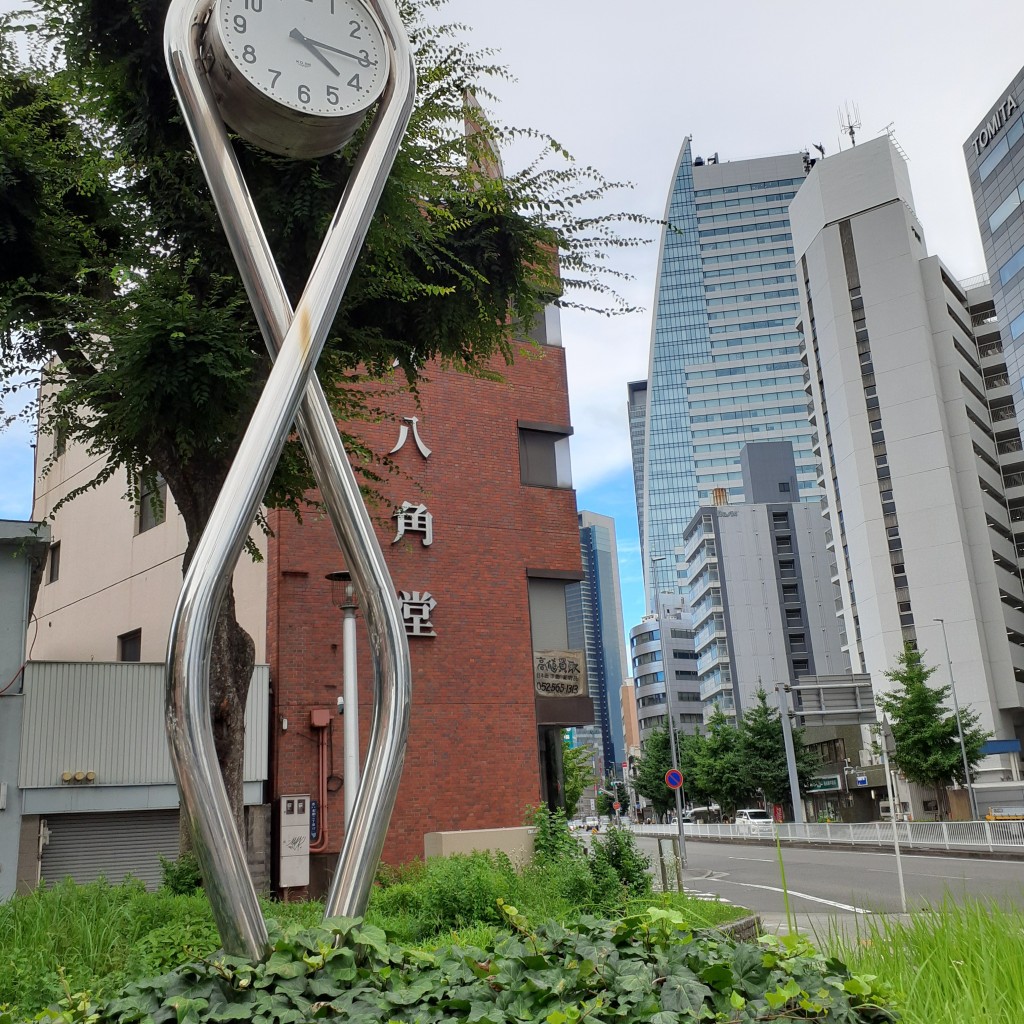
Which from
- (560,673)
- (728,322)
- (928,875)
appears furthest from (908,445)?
(728,322)

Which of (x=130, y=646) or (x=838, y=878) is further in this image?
(x=130, y=646)

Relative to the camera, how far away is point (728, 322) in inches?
5669

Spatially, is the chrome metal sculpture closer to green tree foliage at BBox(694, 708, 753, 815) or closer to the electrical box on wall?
the electrical box on wall

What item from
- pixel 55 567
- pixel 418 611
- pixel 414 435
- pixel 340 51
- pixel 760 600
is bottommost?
pixel 418 611

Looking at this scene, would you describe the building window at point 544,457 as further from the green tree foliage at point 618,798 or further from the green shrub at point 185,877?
the green tree foliage at point 618,798

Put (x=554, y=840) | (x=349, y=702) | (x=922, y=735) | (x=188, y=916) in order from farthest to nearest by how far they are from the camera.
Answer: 1. (x=922, y=735)
2. (x=554, y=840)
3. (x=349, y=702)
4. (x=188, y=916)

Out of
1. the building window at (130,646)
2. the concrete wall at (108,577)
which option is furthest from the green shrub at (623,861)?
the building window at (130,646)

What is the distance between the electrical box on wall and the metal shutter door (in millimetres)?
1675

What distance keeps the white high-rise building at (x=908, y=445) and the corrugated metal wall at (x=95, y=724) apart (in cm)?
4637

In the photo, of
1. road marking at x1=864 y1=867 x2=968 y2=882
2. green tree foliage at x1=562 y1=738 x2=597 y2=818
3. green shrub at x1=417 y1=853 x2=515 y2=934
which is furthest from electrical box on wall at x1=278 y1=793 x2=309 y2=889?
green tree foliage at x1=562 y1=738 x2=597 y2=818

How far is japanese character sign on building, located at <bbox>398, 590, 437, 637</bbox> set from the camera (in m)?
18.1

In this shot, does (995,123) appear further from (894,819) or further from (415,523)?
(894,819)

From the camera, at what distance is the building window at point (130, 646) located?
2077 centimetres

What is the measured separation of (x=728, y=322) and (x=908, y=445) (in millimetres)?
85941
